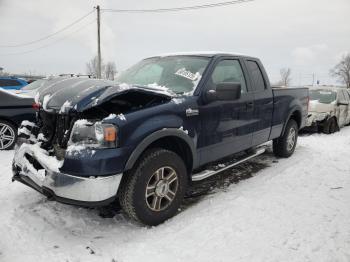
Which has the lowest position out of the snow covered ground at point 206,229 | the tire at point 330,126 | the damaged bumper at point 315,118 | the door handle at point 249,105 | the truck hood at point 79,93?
the snow covered ground at point 206,229

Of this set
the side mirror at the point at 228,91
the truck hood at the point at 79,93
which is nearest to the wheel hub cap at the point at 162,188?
the truck hood at the point at 79,93

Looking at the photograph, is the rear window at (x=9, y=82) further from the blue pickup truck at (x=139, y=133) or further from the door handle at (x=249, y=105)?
the door handle at (x=249, y=105)

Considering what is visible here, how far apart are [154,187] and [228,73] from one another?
2.01 meters

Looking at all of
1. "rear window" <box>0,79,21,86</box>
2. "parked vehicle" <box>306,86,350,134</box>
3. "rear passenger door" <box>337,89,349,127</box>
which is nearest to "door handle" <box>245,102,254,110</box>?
"parked vehicle" <box>306,86,350,134</box>

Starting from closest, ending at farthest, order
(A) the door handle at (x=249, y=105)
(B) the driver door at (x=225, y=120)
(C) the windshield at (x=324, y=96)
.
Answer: (B) the driver door at (x=225, y=120) → (A) the door handle at (x=249, y=105) → (C) the windshield at (x=324, y=96)

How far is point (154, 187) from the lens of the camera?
131 inches

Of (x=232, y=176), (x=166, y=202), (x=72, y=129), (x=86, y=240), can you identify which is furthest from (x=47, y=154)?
(x=232, y=176)

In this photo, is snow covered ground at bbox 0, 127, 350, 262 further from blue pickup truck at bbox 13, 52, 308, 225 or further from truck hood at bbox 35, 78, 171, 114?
truck hood at bbox 35, 78, 171, 114

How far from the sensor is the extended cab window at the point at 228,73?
13.6 feet

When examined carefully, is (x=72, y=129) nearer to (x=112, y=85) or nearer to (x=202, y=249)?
(x=112, y=85)

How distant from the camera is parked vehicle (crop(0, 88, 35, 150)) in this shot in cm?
624

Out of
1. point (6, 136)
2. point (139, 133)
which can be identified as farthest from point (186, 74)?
point (6, 136)

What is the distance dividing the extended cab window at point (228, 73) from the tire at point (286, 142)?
6.30ft

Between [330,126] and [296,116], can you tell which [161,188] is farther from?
[330,126]
